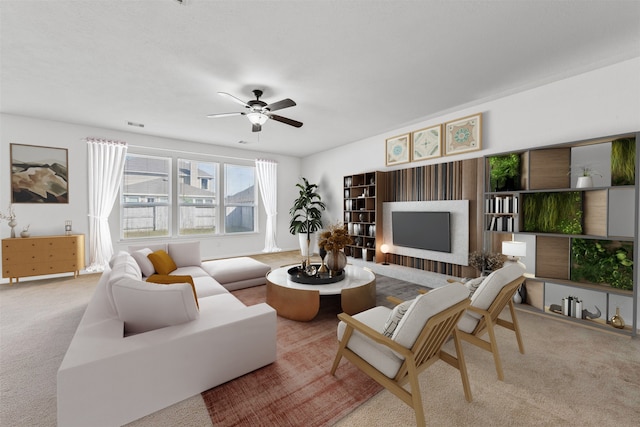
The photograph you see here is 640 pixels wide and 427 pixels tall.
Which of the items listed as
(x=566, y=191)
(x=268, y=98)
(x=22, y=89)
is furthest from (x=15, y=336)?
(x=566, y=191)

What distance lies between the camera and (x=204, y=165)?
246 inches

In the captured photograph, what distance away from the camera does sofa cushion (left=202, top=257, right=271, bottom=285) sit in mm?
3805

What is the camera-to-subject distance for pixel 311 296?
281cm

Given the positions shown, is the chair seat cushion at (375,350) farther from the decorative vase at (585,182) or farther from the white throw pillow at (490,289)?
the decorative vase at (585,182)

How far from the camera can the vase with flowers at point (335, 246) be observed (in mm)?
3270

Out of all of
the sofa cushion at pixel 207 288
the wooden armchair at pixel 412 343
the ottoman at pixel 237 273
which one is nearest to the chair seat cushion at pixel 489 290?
the wooden armchair at pixel 412 343

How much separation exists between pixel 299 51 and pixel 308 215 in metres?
4.73

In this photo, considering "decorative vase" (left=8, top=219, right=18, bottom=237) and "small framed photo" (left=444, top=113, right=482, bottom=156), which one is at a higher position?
"small framed photo" (left=444, top=113, right=482, bottom=156)

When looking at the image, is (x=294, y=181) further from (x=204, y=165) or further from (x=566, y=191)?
(x=566, y=191)

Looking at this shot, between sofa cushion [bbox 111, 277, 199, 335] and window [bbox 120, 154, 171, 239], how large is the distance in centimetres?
449

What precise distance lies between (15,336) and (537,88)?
21.8ft

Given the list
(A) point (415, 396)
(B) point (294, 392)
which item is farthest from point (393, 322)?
(B) point (294, 392)

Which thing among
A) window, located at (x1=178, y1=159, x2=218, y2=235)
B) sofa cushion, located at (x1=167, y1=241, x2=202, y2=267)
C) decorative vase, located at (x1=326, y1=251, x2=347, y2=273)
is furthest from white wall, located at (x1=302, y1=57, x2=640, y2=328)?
window, located at (x1=178, y1=159, x2=218, y2=235)

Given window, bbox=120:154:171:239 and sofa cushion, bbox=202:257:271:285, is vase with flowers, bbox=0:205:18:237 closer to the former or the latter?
window, bbox=120:154:171:239
